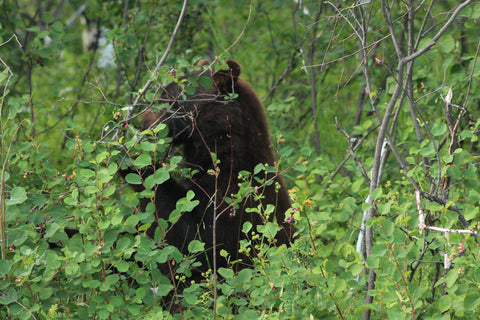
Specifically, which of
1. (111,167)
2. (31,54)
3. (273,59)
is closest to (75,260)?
(111,167)

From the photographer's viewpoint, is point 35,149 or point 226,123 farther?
point 226,123

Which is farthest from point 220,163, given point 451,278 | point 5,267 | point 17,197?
point 451,278

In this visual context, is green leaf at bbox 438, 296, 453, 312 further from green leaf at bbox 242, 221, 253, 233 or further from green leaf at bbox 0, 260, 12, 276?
green leaf at bbox 0, 260, 12, 276

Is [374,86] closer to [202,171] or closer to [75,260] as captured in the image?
[202,171]

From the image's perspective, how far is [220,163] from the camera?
11.5 ft

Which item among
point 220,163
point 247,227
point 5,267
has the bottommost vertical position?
point 220,163

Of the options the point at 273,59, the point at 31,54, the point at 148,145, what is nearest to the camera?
the point at 148,145

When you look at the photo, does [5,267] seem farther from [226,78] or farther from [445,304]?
[226,78]

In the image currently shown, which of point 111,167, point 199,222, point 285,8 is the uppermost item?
point 111,167

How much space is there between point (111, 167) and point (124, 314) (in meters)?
0.65

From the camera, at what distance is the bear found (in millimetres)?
3420

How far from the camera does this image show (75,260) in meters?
2.38

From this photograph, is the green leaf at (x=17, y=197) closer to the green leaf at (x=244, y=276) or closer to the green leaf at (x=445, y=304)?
the green leaf at (x=244, y=276)

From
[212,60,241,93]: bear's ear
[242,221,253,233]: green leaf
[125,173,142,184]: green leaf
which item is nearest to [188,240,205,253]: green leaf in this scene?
[242,221,253,233]: green leaf
